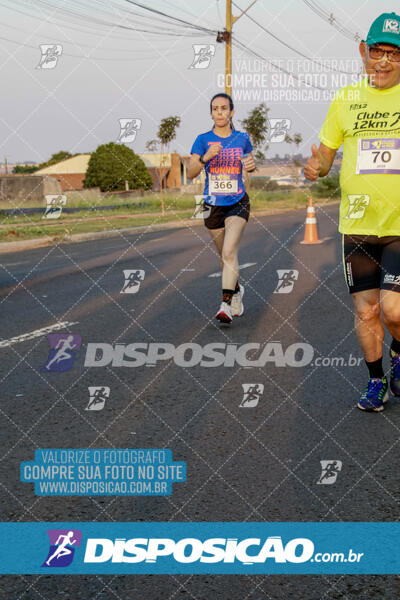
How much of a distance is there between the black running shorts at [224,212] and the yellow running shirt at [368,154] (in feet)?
9.83

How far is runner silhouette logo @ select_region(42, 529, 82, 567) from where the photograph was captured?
2.90m

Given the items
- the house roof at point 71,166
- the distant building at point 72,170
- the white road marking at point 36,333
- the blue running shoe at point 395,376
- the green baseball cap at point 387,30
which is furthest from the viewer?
the house roof at point 71,166

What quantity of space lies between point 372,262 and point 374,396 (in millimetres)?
811

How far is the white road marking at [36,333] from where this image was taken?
6.84 m

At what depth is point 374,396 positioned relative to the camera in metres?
4.74

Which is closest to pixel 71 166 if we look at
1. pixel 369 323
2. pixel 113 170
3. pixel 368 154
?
pixel 113 170

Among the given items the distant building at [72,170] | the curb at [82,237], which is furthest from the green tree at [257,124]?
the distant building at [72,170]

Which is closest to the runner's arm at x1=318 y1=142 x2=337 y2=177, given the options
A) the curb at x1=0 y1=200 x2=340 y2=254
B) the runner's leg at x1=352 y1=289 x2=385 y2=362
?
the runner's leg at x1=352 y1=289 x2=385 y2=362

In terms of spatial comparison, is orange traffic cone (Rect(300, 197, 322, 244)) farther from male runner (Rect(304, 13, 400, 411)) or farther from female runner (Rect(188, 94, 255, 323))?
male runner (Rect(304, 13, 400, 411))

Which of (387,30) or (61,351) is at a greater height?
(387,30)

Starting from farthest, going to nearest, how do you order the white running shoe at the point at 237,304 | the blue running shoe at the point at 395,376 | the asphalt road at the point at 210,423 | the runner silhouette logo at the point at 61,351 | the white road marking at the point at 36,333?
the white running shoe at the point at 237,304, the white road marking at the point at 36,333, the runner silhouette logo at the point at 61,351, the blue running shoe at the point at 395,376, the asphalt road at the point at 210,423

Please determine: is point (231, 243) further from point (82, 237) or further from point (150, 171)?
point (150, 171)

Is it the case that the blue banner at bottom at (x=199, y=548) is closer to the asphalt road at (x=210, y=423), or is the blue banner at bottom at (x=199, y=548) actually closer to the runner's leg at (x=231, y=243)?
the asphalt road at (x=210, y=423)

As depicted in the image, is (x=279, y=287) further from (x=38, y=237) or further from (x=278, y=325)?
(x=38, y=237)
